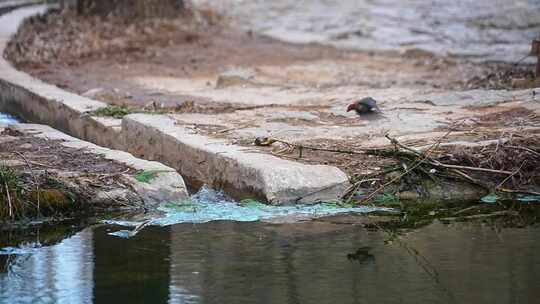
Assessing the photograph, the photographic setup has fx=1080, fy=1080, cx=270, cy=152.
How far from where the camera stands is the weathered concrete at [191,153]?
16.8 ft

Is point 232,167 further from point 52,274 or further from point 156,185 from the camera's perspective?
point 52,274

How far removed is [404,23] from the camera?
44.0ft

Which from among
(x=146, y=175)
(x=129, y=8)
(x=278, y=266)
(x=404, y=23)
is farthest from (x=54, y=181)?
(x=404, y=23)

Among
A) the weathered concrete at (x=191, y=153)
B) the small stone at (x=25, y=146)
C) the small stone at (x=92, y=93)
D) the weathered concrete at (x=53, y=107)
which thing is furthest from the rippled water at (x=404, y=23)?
the small stone at (x=25, y=146)

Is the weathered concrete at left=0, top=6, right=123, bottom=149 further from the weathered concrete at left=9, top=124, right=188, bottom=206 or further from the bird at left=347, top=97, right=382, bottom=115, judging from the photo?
the bird at left=347, top=97, right=382, bottom=115

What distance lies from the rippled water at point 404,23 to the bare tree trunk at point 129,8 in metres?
1.48

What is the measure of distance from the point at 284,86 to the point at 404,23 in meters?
4.76

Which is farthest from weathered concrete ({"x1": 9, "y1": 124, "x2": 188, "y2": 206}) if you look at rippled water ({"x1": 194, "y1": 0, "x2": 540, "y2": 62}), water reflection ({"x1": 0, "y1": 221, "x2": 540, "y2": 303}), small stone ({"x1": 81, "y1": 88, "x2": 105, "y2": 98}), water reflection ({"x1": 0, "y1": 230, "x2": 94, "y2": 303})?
rippled water ({"x1": 194, "y1": 0, "x2": 540, "y2": 62})

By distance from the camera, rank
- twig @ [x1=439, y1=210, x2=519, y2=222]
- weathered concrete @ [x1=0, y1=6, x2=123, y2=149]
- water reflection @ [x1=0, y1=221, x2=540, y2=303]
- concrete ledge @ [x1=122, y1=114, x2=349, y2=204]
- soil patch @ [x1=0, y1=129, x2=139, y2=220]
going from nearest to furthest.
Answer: water reflection @ [x1=0, y1=221, x2=540, y2=303]
soil patch @ [x1=0, y1=129, x2=139, y2=220]
twig @ [x1=439, y1=210, x2=519, y2=222]
concrete ledge @ [x1=122, y1=114, x2=349, y2=204]
weathered concrete @ [x1=0, y1=6, x2=123, y2=149]

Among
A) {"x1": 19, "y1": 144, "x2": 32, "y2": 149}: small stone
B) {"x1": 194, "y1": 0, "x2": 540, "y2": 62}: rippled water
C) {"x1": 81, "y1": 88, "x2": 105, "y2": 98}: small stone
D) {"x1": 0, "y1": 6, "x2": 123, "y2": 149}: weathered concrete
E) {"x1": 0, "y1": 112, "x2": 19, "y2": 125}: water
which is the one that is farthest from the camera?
{"x1": 194, "y1": 0, "x2": 540, "y2": 62}: rippled water

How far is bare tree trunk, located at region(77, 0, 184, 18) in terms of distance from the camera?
42.1 ft

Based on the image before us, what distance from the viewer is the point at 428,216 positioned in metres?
5.06

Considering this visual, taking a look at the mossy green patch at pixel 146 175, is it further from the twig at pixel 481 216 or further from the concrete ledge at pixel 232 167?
the twig at pixel 481 216

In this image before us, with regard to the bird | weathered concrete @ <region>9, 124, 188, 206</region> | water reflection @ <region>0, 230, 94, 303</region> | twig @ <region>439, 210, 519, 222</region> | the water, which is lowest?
the water
